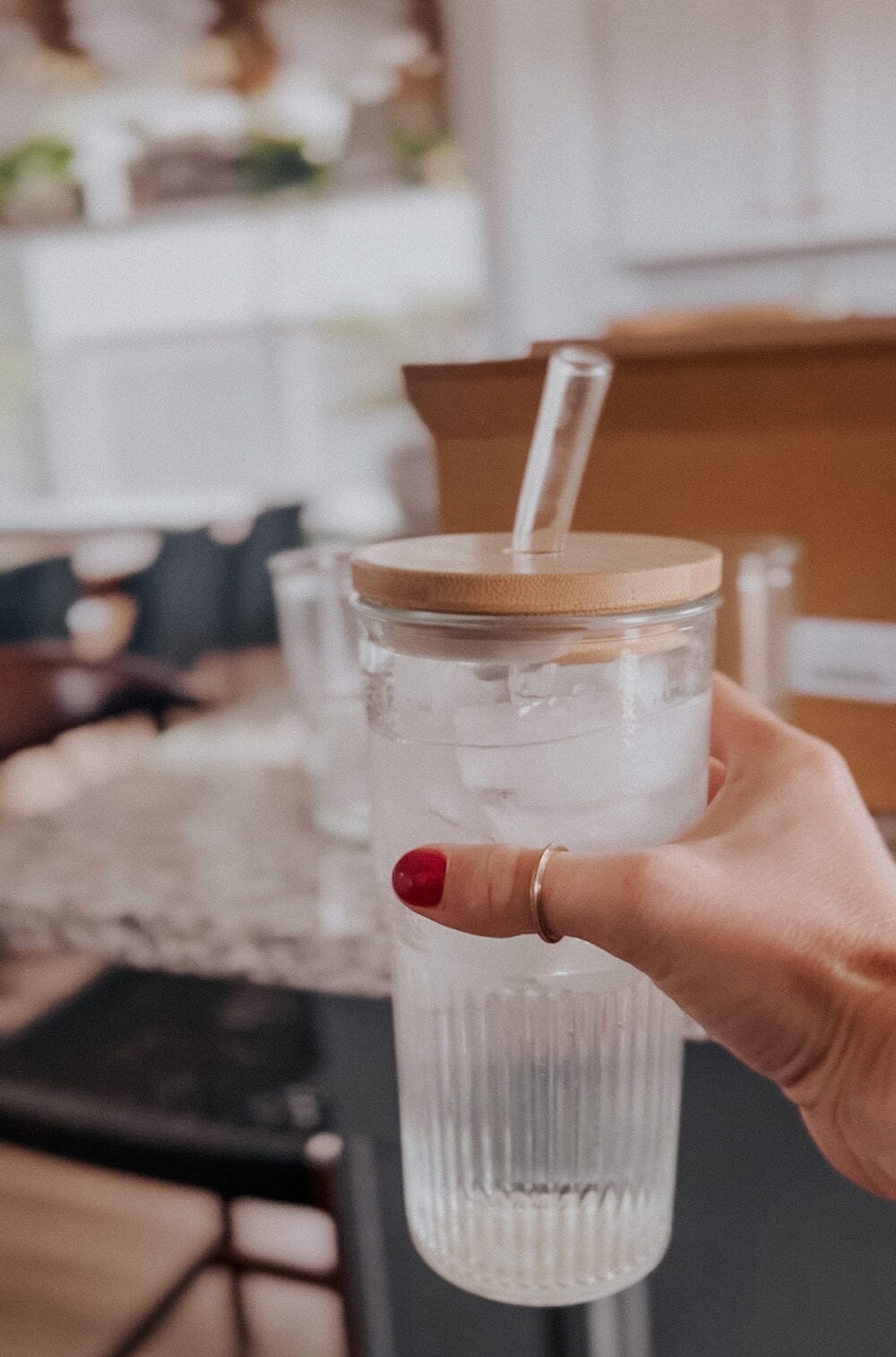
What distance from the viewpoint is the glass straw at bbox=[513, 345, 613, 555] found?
44cm

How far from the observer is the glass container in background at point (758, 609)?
0.71 meters

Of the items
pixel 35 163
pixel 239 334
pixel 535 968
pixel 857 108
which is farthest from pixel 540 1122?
pixel 35 163

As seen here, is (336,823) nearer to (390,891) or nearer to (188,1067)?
(188,1067)

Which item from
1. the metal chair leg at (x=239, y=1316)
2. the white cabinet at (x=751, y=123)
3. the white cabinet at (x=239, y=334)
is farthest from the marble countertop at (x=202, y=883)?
the white cabinet at (x=239, y=334)

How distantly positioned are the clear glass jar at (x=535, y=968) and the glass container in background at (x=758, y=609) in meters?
0.27

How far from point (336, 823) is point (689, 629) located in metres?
0.44

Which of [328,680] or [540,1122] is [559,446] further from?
[328,680]

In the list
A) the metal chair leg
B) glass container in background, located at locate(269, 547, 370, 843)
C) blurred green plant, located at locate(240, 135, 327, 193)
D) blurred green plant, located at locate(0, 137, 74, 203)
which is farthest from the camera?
blurred green plant, located at locate(0, 137, 74, 203)

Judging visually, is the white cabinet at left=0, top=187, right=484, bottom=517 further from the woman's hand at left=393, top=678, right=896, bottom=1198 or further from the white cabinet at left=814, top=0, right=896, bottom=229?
the woman's hand at left=393, top=678, right=896, bottom=1198

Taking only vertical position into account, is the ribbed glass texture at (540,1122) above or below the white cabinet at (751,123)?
below

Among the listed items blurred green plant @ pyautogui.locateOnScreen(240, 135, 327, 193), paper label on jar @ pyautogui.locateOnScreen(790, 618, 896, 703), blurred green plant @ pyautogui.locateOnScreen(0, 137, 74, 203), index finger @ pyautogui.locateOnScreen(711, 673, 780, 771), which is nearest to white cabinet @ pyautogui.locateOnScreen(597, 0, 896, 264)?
blurred green plant @ pyautogui.locateOnScreen(240, 135, 327, 193)

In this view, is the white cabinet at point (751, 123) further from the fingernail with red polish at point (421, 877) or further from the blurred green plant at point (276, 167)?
the fingernail with red polish at point (421, 877)

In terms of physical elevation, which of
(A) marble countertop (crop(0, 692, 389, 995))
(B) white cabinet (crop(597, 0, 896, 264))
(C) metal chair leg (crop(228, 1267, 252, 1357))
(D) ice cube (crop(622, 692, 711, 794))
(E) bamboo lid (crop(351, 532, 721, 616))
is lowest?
(C) metal chair leg (crop(228, 1267, 252, 1357))

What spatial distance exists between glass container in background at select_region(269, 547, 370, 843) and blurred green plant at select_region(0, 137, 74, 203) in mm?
4385
